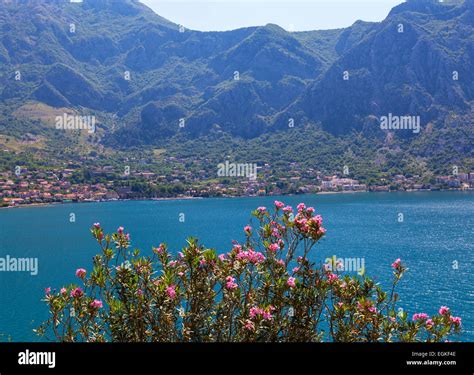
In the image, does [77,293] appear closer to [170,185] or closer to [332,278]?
[332,278]

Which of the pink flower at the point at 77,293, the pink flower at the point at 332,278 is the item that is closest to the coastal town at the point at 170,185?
the pink flower at the point at 77,293

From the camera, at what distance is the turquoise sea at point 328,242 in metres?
33.1

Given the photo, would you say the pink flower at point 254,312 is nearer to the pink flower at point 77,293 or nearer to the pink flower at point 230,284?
the pink flower at point 230,284

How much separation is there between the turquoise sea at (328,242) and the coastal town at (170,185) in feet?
59.0

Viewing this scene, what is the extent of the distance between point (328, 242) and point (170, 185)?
97736 mm

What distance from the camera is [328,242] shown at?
189 ft

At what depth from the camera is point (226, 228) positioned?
236ft

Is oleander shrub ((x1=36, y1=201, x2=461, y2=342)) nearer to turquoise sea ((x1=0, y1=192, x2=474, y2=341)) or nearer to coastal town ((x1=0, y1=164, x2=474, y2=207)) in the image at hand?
turquoise sea ((x1=0, y1=192, x2=474, y2=341))

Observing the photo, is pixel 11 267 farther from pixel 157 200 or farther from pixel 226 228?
pixel 157 200

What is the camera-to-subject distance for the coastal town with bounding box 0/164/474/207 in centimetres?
12738

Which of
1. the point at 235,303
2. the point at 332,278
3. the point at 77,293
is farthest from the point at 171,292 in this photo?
the point at 332,278

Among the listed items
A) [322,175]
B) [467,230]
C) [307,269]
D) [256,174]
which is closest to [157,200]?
[256,174]
